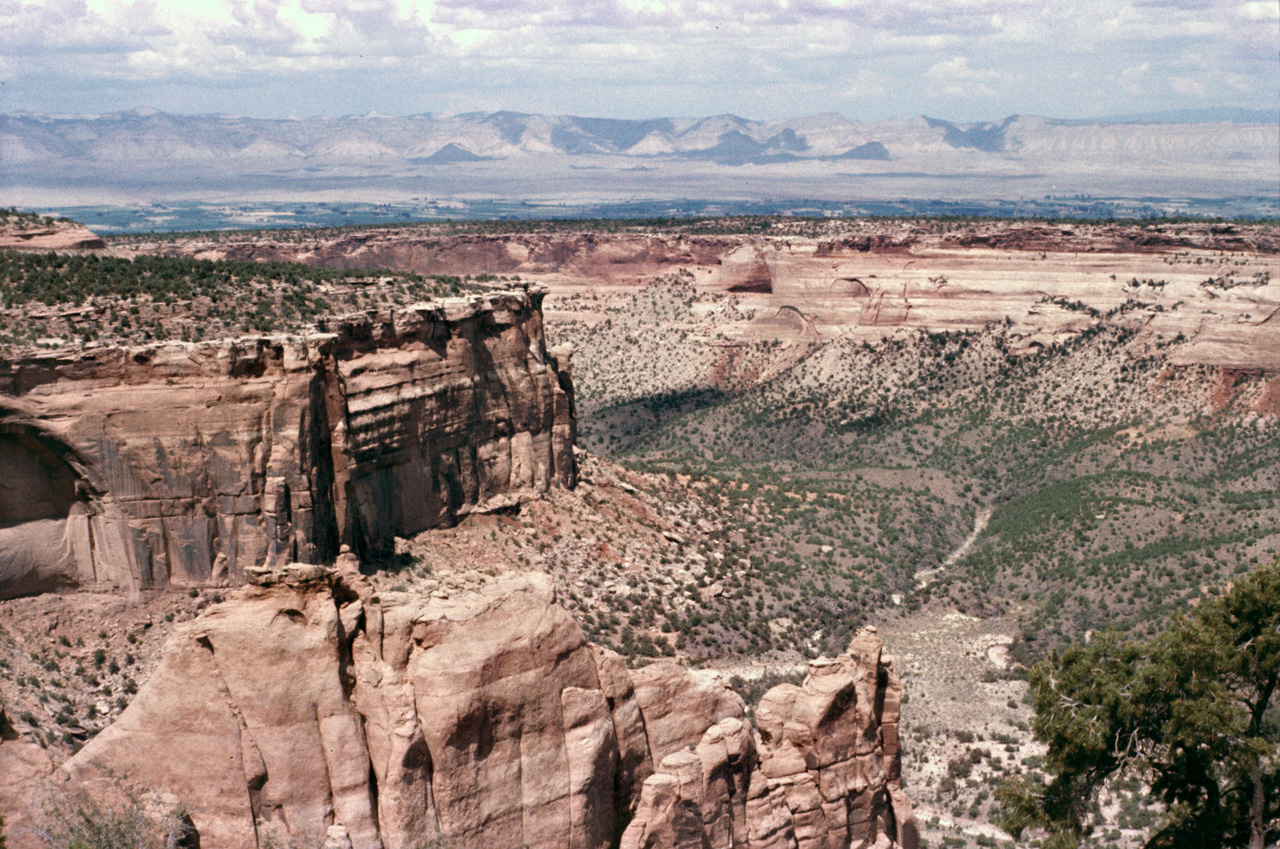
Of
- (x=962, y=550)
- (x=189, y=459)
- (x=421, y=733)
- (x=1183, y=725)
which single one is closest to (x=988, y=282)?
(x=962, y=550)

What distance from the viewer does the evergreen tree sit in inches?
888

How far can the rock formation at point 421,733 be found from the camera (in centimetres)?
1597

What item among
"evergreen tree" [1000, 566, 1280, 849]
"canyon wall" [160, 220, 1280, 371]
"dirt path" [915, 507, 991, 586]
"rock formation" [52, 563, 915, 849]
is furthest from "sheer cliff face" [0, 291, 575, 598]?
"canyon wall" [160, 220, 1280, 371]

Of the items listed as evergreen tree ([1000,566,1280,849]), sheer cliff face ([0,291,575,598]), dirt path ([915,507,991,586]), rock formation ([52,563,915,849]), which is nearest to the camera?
rock formation ([52,563,915,849])

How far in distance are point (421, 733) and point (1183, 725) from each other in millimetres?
15514

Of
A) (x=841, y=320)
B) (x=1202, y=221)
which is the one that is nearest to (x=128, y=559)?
(x=841, y=320)

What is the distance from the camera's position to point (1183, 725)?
2258cm

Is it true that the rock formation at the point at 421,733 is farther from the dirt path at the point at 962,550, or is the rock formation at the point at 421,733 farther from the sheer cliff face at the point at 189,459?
the dirt path at the point at 962,550

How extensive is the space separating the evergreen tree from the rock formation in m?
8.62

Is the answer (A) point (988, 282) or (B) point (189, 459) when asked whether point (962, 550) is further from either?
(B) point (189, 459)

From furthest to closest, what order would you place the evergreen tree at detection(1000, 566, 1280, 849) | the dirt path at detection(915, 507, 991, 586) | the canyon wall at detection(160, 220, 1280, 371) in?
the canyon wall at detection(160, 220, 1280, 371) < the dirt path at detection(915, 507, 991, 586) < the evergreen tree at detection(1000, 566, 1280, 849)

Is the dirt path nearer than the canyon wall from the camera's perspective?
Yes

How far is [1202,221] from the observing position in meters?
95.8

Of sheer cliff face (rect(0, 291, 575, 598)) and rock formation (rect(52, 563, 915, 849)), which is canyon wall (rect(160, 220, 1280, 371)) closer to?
sheer cliff face (rect(0, 291, 575, 598))
